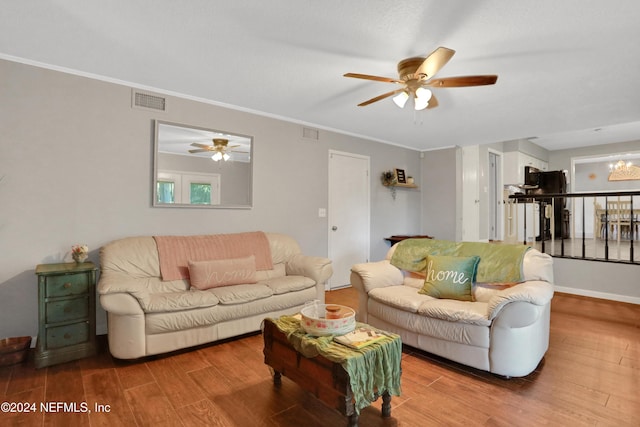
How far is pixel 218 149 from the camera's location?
3771 mm

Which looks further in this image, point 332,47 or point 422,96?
point 422,96

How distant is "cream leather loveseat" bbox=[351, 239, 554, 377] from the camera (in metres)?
2.23

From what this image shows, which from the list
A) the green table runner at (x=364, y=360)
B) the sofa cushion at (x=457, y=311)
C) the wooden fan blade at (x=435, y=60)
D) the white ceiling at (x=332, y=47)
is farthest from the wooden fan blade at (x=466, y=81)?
the green table runner at (x=364, y=360)

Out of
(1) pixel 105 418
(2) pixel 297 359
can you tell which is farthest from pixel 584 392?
(1) pixel 105 418

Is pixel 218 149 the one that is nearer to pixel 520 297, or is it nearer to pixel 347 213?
pixel 347 213

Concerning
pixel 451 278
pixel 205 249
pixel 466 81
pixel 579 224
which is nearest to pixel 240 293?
pixel 205 249

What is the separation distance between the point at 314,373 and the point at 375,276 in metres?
1.46

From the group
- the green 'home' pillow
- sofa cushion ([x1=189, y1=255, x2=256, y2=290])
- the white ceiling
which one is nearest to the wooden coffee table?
sofa cushion ([x1=189, y1=255, x2=256, y2=290])

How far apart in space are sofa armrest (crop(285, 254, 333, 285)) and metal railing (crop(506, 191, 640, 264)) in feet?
10.0

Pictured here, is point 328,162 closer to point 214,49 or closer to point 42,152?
point 214,49

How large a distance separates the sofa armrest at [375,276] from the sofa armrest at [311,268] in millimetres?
485

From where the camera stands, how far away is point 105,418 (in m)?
1.85

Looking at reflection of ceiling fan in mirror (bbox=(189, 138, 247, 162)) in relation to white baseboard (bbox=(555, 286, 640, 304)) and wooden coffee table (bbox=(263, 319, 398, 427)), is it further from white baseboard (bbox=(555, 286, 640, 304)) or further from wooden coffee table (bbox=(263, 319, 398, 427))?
white baseboard (bbox=(555, 286, 640, 304))

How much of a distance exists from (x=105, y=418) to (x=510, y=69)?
3.90 metres
